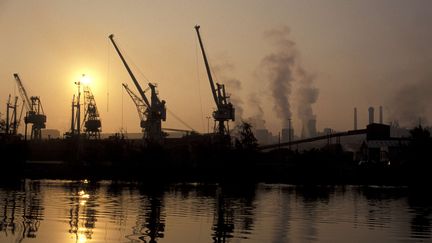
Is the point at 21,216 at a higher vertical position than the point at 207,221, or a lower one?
higher

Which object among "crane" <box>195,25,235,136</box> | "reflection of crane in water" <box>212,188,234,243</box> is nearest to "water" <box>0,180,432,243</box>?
"reflection of crane in water" <box>212,188,234,243</box>

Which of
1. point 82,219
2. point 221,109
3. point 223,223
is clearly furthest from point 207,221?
point 221,109

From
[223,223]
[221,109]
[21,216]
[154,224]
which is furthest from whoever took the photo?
[221,109]

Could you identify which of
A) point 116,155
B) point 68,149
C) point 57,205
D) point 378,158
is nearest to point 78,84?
point 68,149

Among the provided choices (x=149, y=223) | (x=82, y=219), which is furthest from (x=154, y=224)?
(x=82, y=219)

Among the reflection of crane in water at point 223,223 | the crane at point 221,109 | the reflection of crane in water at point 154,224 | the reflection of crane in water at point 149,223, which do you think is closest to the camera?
the reflection of crane in water at point 149,223

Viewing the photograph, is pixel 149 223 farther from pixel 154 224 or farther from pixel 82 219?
pixel 82 219

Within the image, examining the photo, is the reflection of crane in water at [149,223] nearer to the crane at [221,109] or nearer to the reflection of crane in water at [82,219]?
the reflection of crane in water at [82,219]

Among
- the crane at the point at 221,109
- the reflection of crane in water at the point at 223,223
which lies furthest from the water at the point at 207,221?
the crane at the point at 221,109

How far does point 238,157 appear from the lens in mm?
86500

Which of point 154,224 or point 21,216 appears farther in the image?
point 21,216

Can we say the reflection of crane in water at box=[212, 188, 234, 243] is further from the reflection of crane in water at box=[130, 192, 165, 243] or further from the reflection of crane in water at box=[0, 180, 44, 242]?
the reflection of crane in water at box=[0, 180, 44, 242]

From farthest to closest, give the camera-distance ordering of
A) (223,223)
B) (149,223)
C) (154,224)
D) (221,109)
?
(221,109), (223,223), (149,223), (154,224)

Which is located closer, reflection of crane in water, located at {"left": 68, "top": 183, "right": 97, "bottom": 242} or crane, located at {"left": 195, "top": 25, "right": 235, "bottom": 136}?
reflection of crane in water, located at {"left": 68, "top": 183, "right": 97, "bottom": 242}
